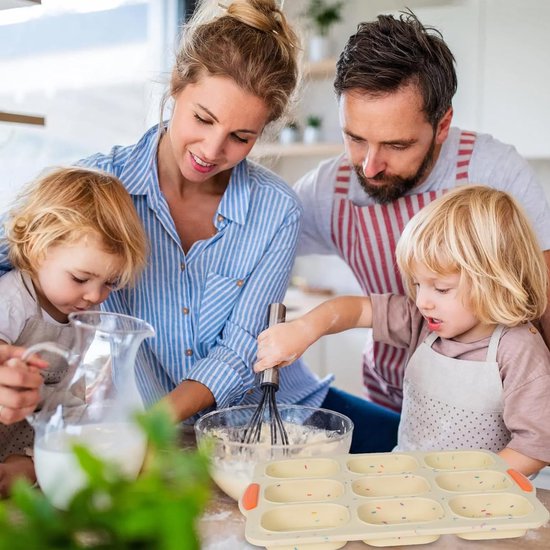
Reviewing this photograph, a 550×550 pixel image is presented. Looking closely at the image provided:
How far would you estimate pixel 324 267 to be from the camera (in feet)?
13.2

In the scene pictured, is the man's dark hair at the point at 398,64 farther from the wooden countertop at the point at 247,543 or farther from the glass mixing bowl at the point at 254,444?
the wooden countertop at the point at 247,543

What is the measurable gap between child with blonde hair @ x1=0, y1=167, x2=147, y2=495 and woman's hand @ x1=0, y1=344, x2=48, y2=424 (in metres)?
0.25

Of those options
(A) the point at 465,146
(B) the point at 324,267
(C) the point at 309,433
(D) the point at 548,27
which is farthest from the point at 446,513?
(B) the point at 324,267

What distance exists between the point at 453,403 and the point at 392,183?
1.69 ft

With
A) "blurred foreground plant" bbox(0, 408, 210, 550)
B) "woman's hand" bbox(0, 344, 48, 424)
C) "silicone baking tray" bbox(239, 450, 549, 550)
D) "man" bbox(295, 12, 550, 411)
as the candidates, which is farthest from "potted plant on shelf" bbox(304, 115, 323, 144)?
"blurred foreground plant" bbox(0, 408, 210, 550)

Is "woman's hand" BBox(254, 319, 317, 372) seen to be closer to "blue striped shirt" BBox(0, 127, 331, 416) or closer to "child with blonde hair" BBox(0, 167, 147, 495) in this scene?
"blue striped shirt" BBox(0, 127, 331, 416)

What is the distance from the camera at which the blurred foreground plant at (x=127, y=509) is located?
34 centimetres

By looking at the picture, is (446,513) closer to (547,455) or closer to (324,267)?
(547,455)

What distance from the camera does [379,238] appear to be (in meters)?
1.78

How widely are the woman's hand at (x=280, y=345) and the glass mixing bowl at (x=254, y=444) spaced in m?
0.09

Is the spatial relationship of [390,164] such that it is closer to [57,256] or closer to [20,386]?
[57,256]

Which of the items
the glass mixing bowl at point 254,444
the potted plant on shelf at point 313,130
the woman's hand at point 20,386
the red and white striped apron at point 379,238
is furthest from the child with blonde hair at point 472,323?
the potted plant on shelf at point 313,130

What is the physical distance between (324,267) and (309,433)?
2.85 metres

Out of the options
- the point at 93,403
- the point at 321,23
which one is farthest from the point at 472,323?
the point at 321,23
